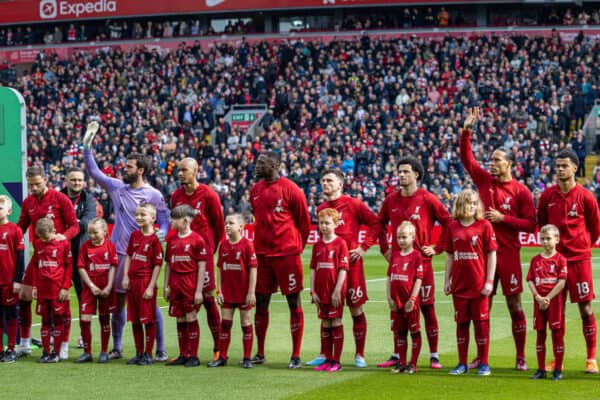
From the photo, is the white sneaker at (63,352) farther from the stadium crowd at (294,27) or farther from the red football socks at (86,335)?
the stadium crowd at (294,27)

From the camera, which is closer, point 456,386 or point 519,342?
point 456,386

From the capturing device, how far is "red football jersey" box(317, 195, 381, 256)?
11.6 m

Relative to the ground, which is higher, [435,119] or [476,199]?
[435,119]

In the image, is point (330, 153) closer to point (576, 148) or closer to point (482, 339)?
point (576, 148)

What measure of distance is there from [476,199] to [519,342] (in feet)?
5.28

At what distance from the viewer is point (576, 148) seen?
110 feet

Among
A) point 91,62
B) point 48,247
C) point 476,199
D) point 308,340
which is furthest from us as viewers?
point 91,62

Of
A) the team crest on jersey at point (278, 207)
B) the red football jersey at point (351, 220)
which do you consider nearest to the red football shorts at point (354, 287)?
the red football jersey at point (351, 220)

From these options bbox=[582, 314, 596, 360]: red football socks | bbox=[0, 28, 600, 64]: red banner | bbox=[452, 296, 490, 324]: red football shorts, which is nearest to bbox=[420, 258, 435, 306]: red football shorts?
bbox=[452, 296, 490, 324]: red football shorts

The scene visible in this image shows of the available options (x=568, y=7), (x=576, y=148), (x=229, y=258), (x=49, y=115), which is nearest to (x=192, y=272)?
(x=229, y=258)

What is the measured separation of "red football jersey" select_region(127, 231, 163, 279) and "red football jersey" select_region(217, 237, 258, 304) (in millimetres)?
767

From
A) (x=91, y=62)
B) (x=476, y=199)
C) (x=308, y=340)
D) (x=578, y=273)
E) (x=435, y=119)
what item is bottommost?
(x=308, y=340)

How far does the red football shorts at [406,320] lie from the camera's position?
35.5ft

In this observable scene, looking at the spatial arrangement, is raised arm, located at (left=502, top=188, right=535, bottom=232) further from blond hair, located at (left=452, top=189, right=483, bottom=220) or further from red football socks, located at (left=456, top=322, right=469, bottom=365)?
red football socks, located at (left=456, top=322, right=469, bottom=365)
